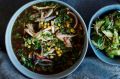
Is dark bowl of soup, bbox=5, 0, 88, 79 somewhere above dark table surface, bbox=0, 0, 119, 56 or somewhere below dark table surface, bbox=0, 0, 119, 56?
below

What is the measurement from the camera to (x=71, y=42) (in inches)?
47.5

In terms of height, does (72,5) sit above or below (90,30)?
above

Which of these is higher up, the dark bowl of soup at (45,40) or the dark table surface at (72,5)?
the dark table surface at (72,5)

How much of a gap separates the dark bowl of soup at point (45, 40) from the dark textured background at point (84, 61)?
0.03 m

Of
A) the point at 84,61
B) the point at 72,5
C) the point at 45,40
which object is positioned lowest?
the point at 84,61

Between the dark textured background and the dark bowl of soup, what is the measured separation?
0.03m

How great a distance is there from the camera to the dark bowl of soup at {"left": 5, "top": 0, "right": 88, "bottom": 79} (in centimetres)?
119

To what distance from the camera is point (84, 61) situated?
120cm

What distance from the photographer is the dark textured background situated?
3.80 feet

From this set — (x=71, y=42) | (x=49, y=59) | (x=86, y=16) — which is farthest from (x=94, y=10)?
(x=49, y=59)

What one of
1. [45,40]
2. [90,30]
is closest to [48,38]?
[45,40]

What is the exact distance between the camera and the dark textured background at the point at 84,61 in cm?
116

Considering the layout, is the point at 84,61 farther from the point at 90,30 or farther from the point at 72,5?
the point at 72,5

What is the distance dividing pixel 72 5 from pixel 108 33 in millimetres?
185
